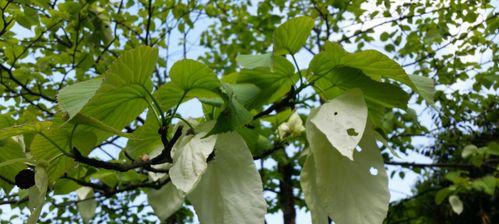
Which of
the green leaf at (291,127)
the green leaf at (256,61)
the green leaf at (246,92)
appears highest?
the green leaf at (256,61)

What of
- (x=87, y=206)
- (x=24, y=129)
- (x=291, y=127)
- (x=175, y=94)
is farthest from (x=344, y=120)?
(x=87, y=206)

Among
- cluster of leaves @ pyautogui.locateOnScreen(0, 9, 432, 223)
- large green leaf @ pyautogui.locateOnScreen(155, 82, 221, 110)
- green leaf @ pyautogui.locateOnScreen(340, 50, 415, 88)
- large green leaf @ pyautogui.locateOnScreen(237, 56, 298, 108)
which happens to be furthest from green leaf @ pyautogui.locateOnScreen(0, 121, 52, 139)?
green leaf @ pyautogui.locateOnScreen(340, 50, 415, 88)

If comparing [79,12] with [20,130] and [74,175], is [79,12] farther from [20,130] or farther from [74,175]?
[20,130]

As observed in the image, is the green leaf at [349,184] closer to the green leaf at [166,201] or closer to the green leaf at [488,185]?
the green leaf at [166,201]

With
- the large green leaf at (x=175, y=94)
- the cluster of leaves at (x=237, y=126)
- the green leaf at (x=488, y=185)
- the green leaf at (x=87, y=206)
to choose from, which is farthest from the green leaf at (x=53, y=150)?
the green leaf at (x=488, y=185)

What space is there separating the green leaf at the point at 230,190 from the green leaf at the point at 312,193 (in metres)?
0.06

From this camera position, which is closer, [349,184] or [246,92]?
[349,184]

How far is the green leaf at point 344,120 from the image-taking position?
0.44 meters

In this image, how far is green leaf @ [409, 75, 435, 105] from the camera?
20.8 inches

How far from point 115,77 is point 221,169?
140mm

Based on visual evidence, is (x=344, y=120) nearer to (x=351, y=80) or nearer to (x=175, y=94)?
(x=351, y=80)

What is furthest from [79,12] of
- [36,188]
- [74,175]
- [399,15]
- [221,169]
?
[399,15]

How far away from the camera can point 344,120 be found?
1.53ft

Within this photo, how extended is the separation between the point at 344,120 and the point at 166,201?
38 cm
